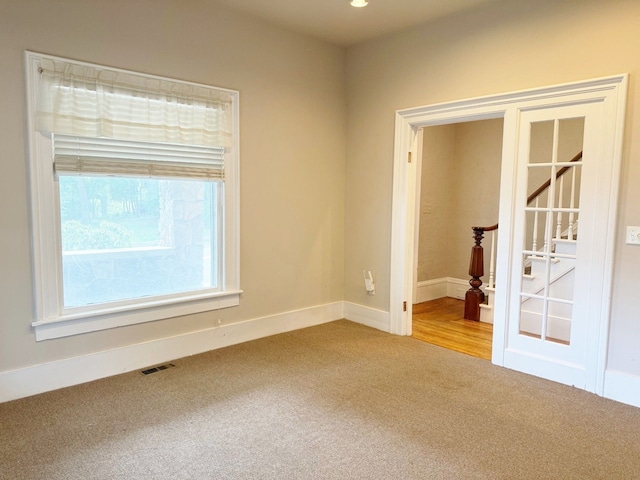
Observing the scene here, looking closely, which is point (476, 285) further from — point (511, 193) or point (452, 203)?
point (511, 193)

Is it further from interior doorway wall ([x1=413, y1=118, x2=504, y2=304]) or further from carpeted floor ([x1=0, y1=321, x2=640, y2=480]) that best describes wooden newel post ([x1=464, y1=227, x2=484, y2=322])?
carpeted floor ([x1=0, y1=321, x2=640, y2=480])

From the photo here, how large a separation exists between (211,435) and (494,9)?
3.70 meters

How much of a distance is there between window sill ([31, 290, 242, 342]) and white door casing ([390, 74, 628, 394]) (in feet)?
5.45

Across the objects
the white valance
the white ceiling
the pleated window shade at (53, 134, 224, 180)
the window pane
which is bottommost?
the window pane

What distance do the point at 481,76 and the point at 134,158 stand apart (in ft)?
9.34

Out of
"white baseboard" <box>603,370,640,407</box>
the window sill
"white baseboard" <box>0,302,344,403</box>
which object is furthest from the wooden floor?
the window sill

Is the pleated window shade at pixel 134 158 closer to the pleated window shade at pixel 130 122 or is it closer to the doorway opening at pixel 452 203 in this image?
the pleated window shade at pixel 130 122

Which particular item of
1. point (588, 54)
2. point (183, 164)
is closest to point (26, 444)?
point (183, 164)

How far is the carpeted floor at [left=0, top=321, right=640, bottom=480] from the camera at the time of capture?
2.18 meters

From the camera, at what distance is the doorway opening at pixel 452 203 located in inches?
229

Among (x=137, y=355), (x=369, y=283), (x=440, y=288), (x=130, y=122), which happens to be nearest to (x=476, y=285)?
(x=440, y=288)

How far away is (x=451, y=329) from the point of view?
4617 millimetres

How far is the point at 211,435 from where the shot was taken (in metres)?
2.47

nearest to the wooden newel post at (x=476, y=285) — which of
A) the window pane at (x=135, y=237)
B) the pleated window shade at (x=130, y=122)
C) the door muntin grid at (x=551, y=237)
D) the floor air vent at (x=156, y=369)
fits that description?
the door muntin grid at (x=551, y=237)
